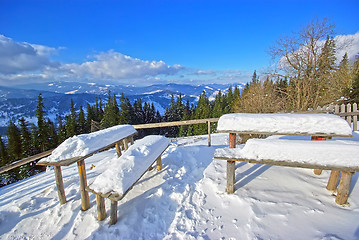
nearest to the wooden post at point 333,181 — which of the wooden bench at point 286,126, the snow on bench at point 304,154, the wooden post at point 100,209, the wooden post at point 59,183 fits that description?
the wooden bench at point 286,126

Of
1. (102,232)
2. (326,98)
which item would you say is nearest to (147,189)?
(102,232)

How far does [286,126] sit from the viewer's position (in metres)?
3.34

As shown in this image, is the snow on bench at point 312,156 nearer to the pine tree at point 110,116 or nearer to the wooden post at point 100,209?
the wooden post at point 100,209

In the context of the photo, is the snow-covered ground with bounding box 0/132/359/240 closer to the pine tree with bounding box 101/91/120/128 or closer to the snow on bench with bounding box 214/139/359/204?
the snow on bench with bounding box 214/139/359/204

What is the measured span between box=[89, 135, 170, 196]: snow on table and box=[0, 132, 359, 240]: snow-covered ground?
78 centimetres

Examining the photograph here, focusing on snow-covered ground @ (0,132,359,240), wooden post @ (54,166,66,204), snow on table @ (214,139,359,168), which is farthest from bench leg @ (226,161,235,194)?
wooden post @ (54,166,66,204)

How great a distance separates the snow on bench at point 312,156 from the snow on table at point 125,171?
1688 mm

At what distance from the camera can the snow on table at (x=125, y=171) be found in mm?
2879

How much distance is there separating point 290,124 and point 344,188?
4.57ft

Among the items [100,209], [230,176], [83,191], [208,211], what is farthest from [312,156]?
[83,191]

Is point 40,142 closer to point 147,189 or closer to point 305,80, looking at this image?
point 147,189

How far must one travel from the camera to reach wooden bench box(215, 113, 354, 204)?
315 centimetres

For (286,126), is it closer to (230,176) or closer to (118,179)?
(230,176)

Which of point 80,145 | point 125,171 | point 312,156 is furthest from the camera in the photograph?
point 80,145
